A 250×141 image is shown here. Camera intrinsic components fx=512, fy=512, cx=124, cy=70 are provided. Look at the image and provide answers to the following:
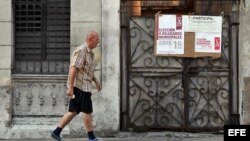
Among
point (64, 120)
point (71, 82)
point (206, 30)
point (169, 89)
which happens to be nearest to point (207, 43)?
point (206, 30)

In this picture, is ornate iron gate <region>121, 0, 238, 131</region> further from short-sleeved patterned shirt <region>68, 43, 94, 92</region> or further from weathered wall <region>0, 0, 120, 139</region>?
short-sleeved patterned shirt <region>68, 43, 94, 92</region>

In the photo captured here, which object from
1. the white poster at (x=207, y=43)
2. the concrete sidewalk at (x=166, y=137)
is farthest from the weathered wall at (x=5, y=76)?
the white poster at (x=207, y=43)

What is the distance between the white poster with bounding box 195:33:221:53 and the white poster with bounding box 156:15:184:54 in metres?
0.34

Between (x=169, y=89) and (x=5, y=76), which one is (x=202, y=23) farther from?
(x=5, y=76)

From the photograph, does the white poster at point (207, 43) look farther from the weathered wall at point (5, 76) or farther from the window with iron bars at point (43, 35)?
the weathered wall at point (5, 76)

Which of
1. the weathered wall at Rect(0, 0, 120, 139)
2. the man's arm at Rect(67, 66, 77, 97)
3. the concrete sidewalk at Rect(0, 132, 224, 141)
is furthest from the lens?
the weathered wall at Rect(0, 0, 120, 139)

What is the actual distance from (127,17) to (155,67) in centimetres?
114

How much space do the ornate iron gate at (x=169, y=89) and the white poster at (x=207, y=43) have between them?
18 centimetres

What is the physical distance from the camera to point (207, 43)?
1009 cm

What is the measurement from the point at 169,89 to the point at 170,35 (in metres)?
1.07

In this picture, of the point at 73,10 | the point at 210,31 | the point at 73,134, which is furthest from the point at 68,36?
the point at 210,31

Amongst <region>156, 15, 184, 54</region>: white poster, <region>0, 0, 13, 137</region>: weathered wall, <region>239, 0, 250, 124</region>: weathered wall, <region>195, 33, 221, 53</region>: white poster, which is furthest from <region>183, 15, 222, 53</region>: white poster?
<region>0, 0, 13, 137</region>: weathered wall

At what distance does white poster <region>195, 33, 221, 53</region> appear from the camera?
396 inches

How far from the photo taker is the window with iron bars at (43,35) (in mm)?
10109
